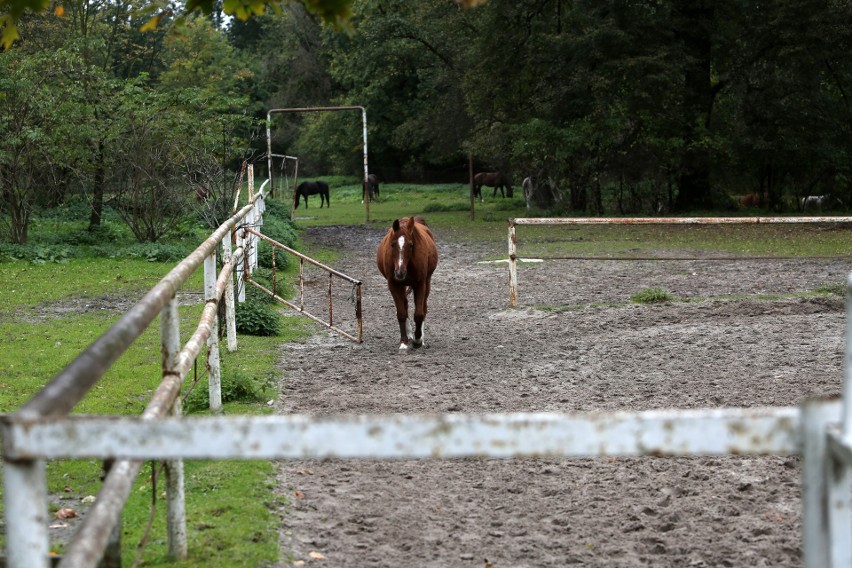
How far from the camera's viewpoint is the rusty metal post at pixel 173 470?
3734 mm

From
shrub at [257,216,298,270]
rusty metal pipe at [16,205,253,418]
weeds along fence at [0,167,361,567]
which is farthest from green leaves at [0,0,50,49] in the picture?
shrub at [257,216,298,270]

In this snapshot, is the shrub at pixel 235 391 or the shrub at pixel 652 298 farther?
the shrub at pixel 652 298

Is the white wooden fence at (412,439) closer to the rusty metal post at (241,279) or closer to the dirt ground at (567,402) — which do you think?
the dirt ground at (567,402)

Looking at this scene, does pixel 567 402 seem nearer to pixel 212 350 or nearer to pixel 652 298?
pixel 212 350

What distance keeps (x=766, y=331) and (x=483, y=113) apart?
22.9 metres

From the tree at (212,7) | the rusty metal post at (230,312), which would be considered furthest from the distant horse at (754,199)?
the tree at (212,7)

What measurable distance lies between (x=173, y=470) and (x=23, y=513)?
83.6 inches

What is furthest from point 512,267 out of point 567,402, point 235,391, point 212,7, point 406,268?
point 212,7

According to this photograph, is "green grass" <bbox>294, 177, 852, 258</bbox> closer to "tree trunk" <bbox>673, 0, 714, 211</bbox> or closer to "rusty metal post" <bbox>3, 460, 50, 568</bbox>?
"tree trunk" <bbox>673, 0, 714, 211</bbox>

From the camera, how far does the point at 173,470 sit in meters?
3.96

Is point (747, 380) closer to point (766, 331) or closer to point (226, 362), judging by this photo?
point (766, 331)

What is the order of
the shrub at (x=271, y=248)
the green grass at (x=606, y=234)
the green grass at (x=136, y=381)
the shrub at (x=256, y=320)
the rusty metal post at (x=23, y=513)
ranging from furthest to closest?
1. the green grass at (x=606, y=234)
2. the shrub at (x=271, y=248)
3. the shrub at (x=256, y=320)
4. the green grass at (x=136, y=381)
5. the rusty metal post at (x=23, y=513)

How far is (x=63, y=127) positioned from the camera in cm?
1847

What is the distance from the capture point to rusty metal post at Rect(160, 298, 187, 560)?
12.3 feet
